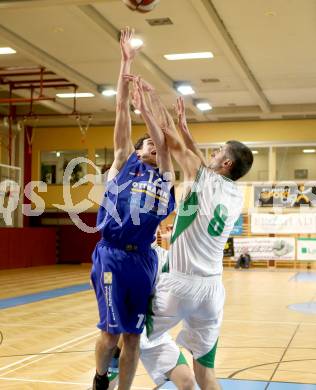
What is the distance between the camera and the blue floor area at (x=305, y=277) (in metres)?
18.4

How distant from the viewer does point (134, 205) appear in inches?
162

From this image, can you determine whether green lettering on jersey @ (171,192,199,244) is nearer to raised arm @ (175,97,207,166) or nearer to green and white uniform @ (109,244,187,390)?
green and white uniform @ (109,244,187,390)

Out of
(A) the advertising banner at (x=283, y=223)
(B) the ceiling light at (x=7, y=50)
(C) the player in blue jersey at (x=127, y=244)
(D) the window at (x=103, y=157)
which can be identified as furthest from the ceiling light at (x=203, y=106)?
(C) the player in blue jersey at (x=127, y=244)

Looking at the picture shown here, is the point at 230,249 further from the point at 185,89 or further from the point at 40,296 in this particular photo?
the point at 40,296

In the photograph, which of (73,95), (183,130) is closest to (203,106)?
(73,95)

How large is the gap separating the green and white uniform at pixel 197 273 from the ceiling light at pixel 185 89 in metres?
15.4

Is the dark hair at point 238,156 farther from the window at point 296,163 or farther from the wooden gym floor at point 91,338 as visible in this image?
the window at point 296,163

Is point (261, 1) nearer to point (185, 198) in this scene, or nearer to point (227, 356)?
point (227, 356)

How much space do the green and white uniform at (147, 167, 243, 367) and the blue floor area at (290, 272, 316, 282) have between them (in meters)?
15.0

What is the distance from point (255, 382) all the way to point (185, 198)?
96.9 inches

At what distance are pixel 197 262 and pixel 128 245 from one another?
52 centimetres

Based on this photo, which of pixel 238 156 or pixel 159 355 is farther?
pixel 159 355

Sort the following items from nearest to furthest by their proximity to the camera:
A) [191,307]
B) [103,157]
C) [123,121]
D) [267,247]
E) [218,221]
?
[191,307], [218,221], [123,121], [267,247], [103,157]

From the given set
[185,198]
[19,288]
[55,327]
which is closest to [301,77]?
[19,288]
